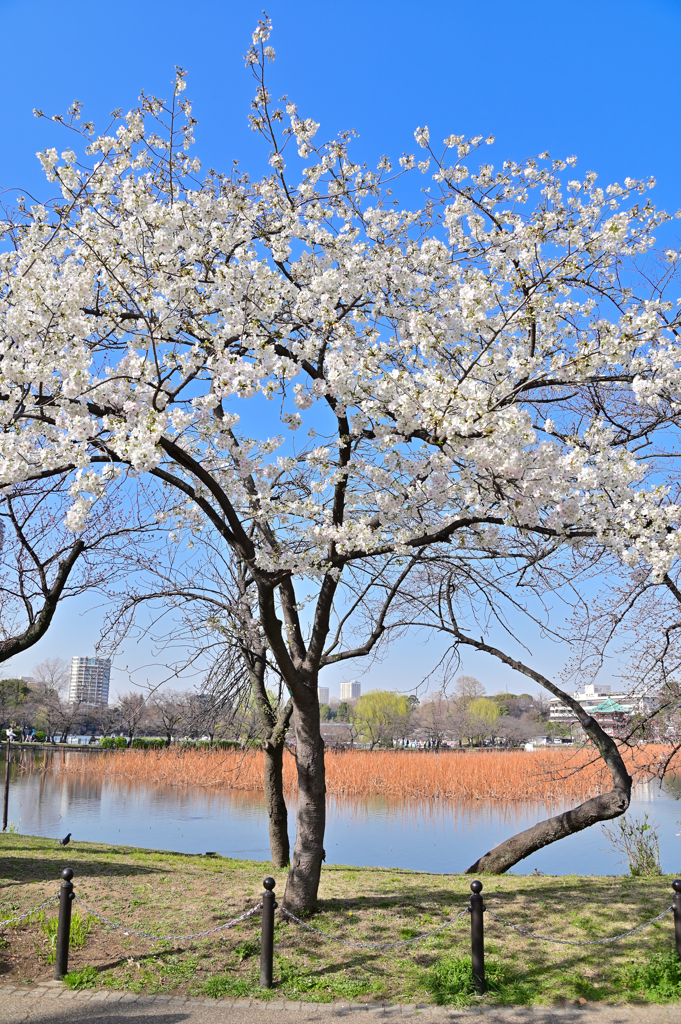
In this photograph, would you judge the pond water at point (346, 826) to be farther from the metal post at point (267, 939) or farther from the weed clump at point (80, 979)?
the metal post at point (267, 939)

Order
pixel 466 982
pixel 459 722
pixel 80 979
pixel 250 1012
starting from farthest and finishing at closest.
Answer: pixel 459 722 < pixel 80 979 < pixel 466 982 < pixel 250 1012

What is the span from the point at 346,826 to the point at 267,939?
1252 cm

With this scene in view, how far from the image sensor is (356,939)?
22.5ft

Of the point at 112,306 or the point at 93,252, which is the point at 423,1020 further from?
the point at 93,252

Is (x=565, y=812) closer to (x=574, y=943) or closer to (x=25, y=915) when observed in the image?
(x=574, y=943)

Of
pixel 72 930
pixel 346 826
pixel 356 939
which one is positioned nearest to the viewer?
pixel 356 939

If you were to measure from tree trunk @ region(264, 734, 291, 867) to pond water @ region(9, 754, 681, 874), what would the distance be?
399 cm

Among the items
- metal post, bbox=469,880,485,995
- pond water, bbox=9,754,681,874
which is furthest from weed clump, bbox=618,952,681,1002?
pond water, bbox=9,754,681,874

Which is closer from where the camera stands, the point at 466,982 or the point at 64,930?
the point at 466,982

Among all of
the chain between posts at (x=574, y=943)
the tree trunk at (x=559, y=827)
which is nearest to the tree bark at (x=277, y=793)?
the tree trunk at (x=559, y=827)

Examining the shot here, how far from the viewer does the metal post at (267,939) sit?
6.08m

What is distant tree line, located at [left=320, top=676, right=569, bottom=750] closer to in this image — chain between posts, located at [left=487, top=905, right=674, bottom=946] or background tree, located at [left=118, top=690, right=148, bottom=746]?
background tree, located at [left=118, top=690, right=148, bottom=746]

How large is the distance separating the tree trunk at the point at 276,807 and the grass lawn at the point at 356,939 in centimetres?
161

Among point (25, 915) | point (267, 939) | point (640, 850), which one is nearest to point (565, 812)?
point (640, 850)
